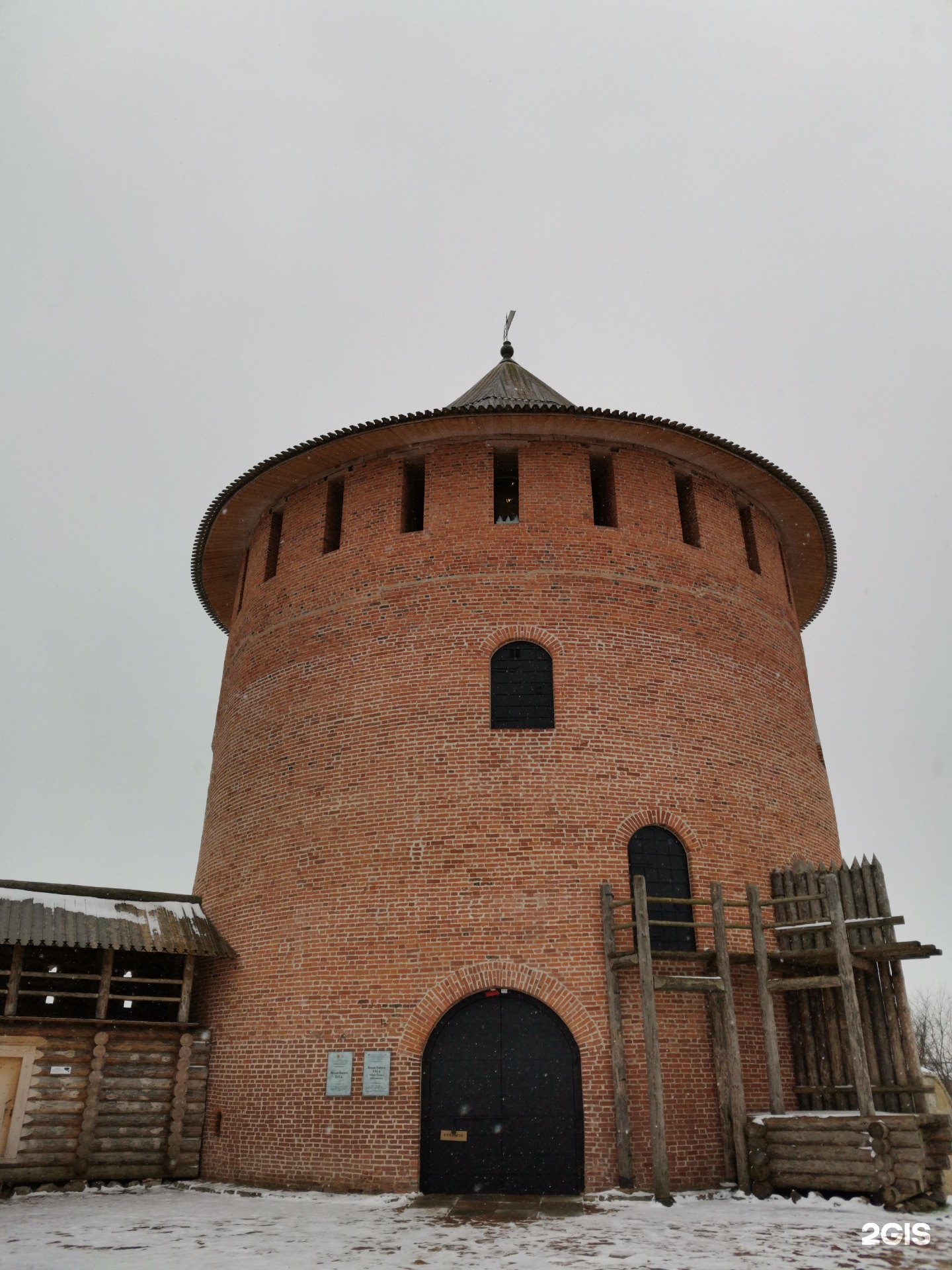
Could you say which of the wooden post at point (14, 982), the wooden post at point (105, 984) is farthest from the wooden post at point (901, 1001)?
the wooden post at point (14, 982)

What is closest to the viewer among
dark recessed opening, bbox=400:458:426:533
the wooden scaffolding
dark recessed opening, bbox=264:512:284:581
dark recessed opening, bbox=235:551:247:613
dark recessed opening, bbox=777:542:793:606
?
the wooden scaffolding

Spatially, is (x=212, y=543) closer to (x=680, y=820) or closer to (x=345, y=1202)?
(x=680, y=820)

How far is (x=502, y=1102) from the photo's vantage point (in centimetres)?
1073

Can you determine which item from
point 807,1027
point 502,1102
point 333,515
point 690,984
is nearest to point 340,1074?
point 502,1102

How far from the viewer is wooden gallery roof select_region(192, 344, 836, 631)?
564 inches

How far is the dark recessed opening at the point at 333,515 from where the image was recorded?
15.1 meters

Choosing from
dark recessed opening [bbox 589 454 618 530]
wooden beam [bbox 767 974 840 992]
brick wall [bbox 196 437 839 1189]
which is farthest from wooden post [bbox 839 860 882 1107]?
dark recessed opening [bbox 589 454 618 530]

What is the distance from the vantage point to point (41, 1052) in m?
11.7

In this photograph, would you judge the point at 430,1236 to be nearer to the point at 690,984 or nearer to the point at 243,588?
the point at 690,984

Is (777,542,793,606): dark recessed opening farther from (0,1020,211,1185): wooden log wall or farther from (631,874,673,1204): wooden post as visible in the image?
(0,1020,211,1185): wooden log wall

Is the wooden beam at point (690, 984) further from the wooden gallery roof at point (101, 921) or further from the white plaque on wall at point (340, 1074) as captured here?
the wooden gallery roof at point (101, 921)

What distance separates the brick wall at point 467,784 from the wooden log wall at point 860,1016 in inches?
26.9

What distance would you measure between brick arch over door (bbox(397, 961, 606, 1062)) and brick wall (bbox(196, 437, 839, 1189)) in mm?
25

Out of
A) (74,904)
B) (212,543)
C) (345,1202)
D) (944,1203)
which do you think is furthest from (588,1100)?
(212,543)
